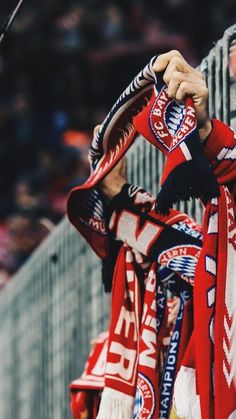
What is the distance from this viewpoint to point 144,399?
3.90 m

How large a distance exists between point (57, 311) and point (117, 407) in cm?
342

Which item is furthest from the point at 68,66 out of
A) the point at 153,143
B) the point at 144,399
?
the point at 153,143

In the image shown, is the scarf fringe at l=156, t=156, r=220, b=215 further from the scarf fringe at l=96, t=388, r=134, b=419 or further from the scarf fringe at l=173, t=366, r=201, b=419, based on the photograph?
the scarf fringe at l=96, t=388, r=134, b=419

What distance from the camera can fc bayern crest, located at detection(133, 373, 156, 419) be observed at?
12.8 feet

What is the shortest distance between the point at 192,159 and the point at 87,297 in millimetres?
3294

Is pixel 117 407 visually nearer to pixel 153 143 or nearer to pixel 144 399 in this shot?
pixel 144 399

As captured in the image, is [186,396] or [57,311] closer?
[186,396]

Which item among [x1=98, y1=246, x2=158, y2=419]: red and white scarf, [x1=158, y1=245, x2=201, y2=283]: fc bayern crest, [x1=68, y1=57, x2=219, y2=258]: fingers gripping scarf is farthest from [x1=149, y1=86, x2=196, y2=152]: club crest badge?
[x1=98, y1=246, x2=158, y2=419]: red and white scarf

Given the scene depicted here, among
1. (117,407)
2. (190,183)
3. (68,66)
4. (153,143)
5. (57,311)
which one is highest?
(68,66)

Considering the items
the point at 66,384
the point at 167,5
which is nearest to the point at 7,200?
the point at 167,5

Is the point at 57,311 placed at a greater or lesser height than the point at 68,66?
lesser

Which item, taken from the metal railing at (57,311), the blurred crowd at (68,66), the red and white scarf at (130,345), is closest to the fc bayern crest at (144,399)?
the red and white scarf at (130,345)

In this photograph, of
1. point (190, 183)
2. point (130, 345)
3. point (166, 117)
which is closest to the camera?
point (190, 183)

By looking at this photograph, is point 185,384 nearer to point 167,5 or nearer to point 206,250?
point 206,250
